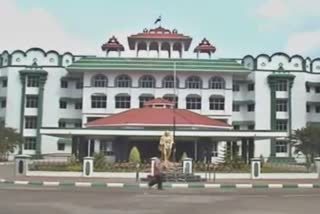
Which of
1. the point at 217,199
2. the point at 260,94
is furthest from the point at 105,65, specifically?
the point at 217,199

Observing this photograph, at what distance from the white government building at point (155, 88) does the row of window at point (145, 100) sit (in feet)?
0.36

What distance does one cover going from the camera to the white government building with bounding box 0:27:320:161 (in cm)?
6350

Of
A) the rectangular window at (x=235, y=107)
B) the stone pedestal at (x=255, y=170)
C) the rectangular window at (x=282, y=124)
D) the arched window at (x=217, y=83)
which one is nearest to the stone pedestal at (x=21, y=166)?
the stone pedestal at (x=255, y=170)

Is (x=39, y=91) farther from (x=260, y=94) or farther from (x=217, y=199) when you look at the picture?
(x=217, y=199)

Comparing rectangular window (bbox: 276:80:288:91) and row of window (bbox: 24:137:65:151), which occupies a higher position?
rectangular window (bbox: 276:80:288:91)

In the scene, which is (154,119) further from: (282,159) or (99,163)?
(282,159)

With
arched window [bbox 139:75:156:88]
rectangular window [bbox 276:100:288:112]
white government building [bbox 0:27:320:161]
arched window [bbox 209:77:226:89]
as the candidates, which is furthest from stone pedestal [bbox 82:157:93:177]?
rectangular window [bbox 276:100:288:112]

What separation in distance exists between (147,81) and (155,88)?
1.24 meters

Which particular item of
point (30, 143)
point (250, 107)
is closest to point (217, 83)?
point (250, 107)

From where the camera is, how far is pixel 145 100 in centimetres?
6362

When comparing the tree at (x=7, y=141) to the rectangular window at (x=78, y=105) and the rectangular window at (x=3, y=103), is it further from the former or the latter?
the rectangular window at (x=78, y=105)

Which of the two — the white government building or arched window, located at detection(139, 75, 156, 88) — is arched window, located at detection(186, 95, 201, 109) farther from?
arched window, located at detection(139, 75, 156, 88)

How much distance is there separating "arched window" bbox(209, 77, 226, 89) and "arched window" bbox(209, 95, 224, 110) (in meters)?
1.15

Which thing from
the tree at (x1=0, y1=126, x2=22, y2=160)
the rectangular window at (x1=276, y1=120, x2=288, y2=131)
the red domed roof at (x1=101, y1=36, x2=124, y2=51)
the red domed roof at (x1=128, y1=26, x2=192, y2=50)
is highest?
the red domed roof at (x1=128, y1=26, x2=192, y2=50)
